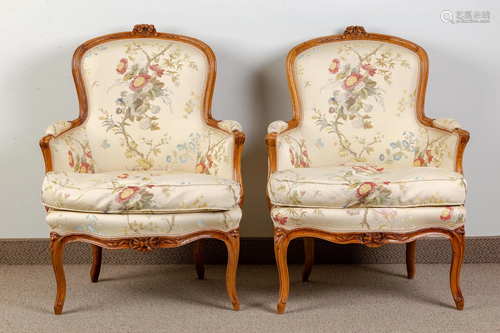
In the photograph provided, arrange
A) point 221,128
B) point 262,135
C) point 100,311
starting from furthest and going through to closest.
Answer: point 262,135 < point 221,128 < point 100,311

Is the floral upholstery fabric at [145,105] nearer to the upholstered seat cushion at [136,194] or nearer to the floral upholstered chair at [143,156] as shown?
the floral upholstered chair at [143,156]

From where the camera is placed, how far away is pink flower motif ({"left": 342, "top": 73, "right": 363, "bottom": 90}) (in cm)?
204

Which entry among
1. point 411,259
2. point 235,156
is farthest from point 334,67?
point 411,259

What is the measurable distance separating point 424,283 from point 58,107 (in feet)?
5.94

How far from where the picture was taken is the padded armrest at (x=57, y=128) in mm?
1756

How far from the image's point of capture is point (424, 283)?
6.35 ft

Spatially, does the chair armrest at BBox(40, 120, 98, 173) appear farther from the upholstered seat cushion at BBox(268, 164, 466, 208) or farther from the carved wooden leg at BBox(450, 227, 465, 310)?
the carved wooden leg at BBox(450, 227, 465, 310)

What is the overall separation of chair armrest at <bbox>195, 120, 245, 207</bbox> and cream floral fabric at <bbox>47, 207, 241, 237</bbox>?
0.21 m

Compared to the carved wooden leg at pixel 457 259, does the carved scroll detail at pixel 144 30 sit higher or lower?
higher

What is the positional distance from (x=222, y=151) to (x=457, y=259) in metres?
0.91

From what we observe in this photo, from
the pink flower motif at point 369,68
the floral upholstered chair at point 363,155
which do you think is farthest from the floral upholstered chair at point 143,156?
the pink flower motif at point 369,68

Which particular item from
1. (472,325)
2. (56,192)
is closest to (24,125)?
(56,192)

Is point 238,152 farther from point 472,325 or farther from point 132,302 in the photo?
point 472,325

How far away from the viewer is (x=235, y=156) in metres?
1.75
